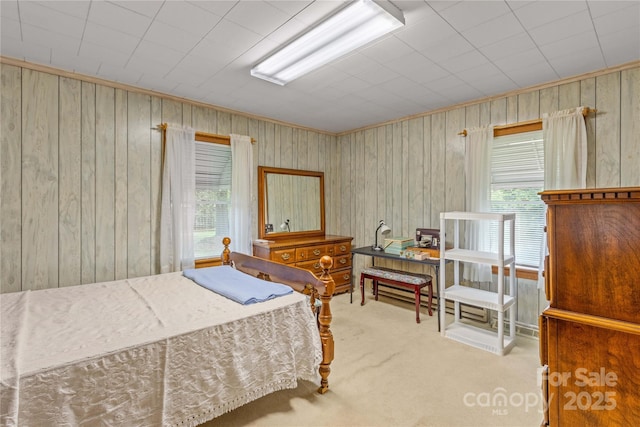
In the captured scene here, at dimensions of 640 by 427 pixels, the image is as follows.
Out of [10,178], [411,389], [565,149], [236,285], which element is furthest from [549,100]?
[10,178]

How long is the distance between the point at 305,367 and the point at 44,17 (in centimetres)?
283

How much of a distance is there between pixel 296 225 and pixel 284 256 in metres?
0.71

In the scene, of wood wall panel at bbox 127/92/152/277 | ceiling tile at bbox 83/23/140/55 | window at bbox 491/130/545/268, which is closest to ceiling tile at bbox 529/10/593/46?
window at bbox 491/130/545/268

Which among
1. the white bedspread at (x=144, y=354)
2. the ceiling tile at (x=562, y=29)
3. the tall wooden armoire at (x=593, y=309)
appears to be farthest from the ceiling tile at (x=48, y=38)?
the ceiling tile at (x=562, y=29)

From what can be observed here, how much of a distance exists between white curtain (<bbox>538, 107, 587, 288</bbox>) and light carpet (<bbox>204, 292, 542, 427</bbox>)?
3.48 ft

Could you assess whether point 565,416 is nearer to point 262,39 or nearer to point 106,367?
point 106,367

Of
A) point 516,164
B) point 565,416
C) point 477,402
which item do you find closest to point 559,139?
point 516,164

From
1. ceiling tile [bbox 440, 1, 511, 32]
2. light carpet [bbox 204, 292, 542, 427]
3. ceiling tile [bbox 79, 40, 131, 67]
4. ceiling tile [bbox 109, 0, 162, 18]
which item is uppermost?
ceiling tile [bbox 79, 40, 131, 67]

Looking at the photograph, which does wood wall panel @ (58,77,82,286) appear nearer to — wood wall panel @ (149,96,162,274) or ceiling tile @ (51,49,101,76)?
ceiling tile @ (51,49,101,76)

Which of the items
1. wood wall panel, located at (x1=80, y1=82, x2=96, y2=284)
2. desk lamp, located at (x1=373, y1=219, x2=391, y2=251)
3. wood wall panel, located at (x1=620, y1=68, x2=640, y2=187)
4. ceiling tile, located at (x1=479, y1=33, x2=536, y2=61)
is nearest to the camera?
ceiling tile, located at (x1=479, y1=33, x2=536, y2=61)

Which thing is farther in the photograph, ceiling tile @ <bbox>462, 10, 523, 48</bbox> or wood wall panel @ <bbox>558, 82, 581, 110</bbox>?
wood wall panel @ <bbox>558, 82, 581, 110</bbox>

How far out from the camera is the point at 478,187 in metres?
3.41

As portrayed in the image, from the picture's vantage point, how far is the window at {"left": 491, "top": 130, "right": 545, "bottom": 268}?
3.13m

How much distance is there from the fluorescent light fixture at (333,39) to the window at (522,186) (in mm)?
2103
